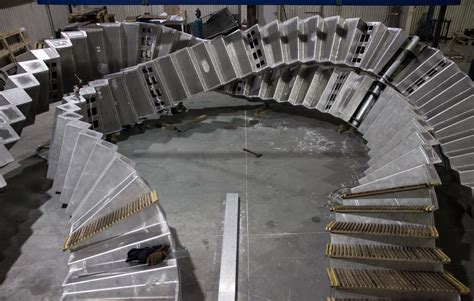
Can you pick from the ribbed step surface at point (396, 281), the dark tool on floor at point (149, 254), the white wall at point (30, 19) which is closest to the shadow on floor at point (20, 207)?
the dark tool on floor at point (149, 254)

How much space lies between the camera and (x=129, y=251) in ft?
9.77

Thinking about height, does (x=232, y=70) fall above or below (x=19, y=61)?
below

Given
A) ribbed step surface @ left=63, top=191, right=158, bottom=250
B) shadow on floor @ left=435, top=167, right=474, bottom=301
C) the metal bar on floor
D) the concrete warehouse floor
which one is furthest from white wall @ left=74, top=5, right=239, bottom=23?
ribbed step surface @ left=63, top=191, right=158, bottom=250

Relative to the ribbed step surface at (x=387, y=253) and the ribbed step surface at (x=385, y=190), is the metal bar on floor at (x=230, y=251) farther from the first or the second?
the ribbed step surface at (x=385, y=190)

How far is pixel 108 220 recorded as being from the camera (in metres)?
3.21

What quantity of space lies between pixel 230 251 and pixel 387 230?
158 cm

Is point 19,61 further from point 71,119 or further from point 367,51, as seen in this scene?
point 367,51

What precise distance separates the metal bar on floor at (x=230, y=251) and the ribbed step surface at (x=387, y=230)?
107 cm

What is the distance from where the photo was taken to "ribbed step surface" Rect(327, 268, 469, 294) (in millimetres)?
2783

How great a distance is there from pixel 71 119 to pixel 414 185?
3936 mm

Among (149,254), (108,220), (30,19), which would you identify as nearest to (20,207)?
(108,220)

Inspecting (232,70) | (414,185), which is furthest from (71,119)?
(414,185)

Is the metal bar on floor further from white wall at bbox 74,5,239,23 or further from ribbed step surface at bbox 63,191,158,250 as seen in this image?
white wall at bbox 74,5,239,23

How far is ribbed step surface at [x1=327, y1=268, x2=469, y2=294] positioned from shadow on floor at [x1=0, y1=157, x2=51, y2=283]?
3.29 meters
